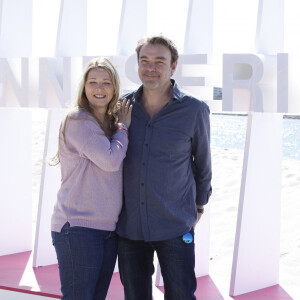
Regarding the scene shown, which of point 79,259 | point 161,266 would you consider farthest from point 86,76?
point 161,266

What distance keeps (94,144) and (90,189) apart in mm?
202

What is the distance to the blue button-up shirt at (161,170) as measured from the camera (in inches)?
86.9


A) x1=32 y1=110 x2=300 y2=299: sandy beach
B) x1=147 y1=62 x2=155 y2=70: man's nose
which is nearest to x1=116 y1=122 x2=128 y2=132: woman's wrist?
x1=147 y1=62 x2=155 y2=70: man's nose

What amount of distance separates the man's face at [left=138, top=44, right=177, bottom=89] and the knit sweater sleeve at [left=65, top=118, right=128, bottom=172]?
0.31 m

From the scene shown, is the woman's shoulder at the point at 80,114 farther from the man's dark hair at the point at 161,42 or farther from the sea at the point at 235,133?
the sea at the point at 235,133

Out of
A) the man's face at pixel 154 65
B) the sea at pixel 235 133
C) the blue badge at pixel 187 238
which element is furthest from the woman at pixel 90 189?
the sea at pixel 235 133

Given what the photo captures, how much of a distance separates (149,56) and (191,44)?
4.86ft

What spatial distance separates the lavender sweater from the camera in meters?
2.10

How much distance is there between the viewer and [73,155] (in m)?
2.14

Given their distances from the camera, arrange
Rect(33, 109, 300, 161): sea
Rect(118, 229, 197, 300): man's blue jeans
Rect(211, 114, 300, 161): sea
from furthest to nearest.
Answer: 1. Rect(211, 114, 300, 161): sea
2. Rect(33, 109, 300, 161): sea
3. Rect(118, 229, 197, 300): man's blue jeans

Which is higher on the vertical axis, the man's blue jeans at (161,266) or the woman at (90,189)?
the woman at (90,189)

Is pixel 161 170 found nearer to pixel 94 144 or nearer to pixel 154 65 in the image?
pixel 94 144

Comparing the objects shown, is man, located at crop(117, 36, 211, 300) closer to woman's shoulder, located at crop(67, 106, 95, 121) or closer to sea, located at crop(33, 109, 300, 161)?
woman's shoulder, located at crop(67, 106, 95, 121)

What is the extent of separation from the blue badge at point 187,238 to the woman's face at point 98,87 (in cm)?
68
